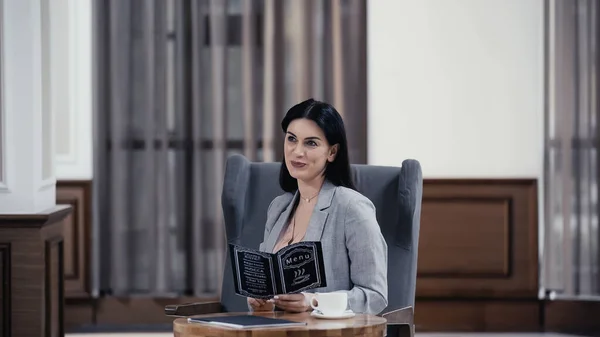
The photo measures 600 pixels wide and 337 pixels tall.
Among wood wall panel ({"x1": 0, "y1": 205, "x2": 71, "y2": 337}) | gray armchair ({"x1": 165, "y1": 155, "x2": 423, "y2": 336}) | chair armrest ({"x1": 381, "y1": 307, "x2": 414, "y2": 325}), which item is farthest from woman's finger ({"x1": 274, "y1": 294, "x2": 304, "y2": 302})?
wood wall panel ({"x1": 0, "y1": 205, "x2": 71, "y2": 337})

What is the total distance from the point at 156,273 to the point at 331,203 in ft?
9.73

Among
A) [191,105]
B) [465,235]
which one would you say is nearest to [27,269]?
[191,105]

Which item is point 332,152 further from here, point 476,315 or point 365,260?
point 476,315

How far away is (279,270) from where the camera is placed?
2518mm

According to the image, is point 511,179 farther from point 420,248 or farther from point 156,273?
point 156,273

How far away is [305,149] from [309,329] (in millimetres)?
678

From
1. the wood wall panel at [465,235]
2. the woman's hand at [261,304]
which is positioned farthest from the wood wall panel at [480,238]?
the woman's hand at [261,304]

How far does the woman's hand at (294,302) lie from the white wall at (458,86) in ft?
10.1

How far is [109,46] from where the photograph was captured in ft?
18.2

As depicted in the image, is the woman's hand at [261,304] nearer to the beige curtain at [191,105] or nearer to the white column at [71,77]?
the beige curtain at [191,105]

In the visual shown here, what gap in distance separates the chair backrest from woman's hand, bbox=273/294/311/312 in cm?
44

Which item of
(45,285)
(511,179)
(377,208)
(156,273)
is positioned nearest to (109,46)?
A: (156,273)

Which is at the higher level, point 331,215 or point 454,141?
point 454,141

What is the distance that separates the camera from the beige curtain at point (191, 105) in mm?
5539
